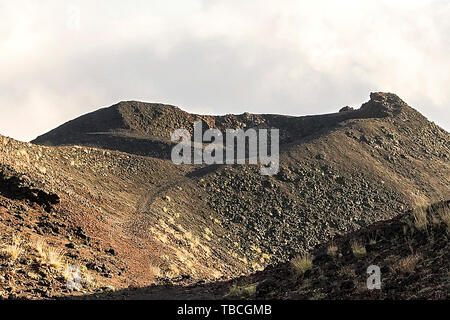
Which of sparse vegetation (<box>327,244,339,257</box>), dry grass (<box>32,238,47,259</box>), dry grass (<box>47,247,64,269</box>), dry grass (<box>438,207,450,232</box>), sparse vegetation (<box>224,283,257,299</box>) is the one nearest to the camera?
dry grass (<box>438,207,450,232</box>)

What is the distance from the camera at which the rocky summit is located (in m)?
13.2

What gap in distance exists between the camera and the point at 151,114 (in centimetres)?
6538

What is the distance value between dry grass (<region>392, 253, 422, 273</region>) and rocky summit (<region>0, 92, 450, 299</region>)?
6 centimetres

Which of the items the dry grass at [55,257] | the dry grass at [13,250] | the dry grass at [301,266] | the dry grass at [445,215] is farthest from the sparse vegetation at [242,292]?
the dry grass at [13,250]

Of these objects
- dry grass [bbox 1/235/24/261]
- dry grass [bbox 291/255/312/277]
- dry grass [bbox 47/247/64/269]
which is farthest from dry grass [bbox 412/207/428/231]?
dry grass [bbox 1/235/24/261]

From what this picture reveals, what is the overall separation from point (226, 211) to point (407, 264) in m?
26.4

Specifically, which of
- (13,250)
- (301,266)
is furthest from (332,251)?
(13,250)

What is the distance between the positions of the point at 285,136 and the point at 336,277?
5499 centimetres

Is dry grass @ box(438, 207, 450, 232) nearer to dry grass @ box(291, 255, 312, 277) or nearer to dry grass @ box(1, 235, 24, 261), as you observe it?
dry grass @ box(291, 255, 312, 277)

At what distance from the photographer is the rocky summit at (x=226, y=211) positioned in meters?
13.2

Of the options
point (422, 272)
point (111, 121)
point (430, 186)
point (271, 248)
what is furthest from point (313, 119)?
point (422, 272)

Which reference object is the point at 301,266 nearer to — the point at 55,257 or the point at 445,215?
the point at 445,215

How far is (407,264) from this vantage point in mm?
10781

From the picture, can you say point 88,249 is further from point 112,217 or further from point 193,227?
point 193,227
